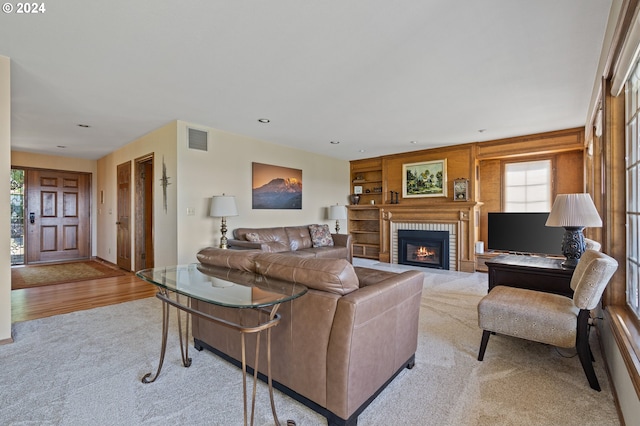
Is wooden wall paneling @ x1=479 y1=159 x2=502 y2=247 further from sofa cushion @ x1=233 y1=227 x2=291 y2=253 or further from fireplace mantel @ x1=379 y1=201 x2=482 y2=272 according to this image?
sofa cushion @ x1=233 y1=227 x2=291 y2=253

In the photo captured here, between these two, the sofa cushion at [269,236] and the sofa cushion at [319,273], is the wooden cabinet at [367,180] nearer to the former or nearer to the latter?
the sofa cushion at [269,236]

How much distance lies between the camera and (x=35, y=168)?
21.1 feet

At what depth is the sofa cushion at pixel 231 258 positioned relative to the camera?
2098mm

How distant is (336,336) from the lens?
4.99ft

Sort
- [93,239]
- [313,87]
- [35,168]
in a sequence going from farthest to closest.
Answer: [93,239]
[35,168]
[313,87]

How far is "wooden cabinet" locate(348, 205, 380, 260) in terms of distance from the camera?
7320mm

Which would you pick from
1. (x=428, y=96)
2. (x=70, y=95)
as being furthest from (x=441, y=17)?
(x=70, y=95)

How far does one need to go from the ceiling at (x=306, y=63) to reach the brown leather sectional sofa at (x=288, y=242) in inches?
68.7

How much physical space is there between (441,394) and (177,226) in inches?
149

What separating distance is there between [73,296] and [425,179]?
6.09 metres

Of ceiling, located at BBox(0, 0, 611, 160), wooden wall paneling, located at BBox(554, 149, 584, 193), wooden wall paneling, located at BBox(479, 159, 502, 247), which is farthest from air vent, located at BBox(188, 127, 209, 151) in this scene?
wooden wall paneling, located at BBox(554, 149, 584, 193)

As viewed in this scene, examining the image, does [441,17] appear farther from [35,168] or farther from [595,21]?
[35,168]

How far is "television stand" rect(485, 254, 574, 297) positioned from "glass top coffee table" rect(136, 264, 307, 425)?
7.55ft

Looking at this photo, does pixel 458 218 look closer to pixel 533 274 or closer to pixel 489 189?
pixel 489 189
